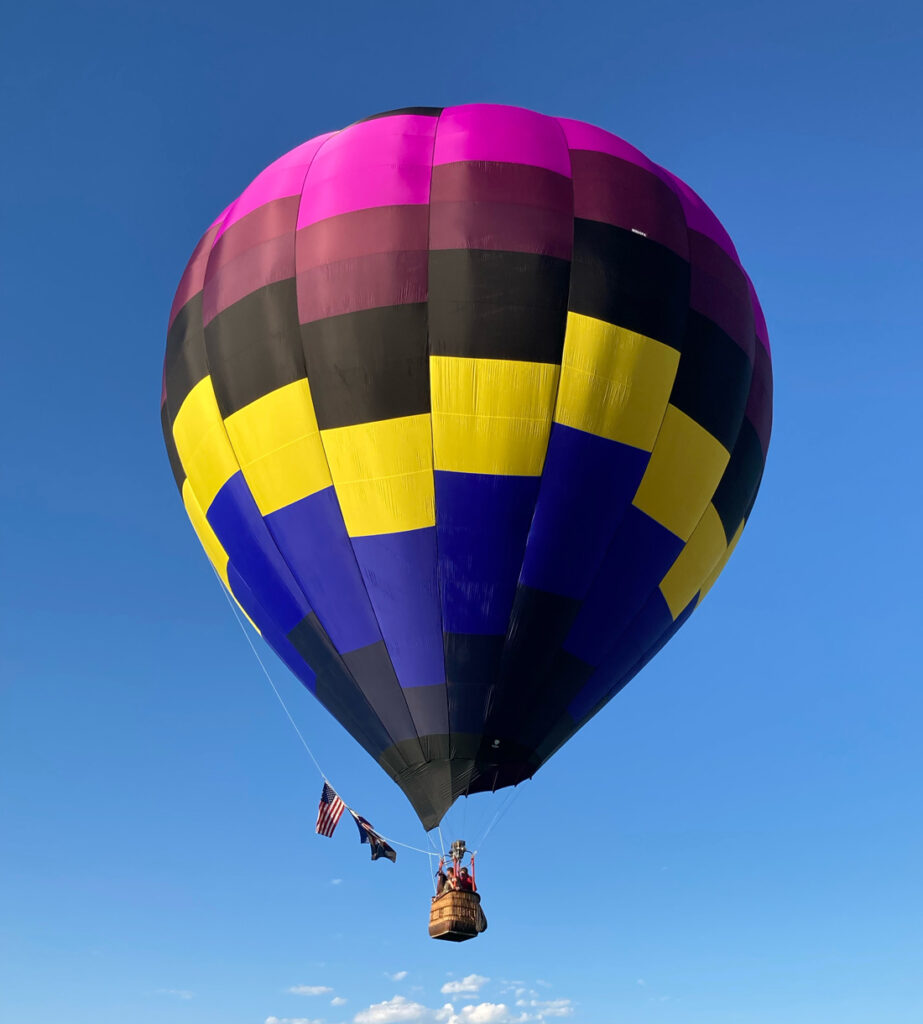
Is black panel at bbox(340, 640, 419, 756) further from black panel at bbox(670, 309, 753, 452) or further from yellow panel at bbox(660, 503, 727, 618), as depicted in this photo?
black panel at bbox(670, 309, 753, 452)

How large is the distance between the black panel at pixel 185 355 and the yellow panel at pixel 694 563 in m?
5.99

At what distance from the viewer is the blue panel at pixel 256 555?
13.1 m

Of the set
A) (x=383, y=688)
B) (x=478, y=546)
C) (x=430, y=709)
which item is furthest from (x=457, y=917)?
(x=478, y=546)

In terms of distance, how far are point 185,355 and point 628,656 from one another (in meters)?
6.44

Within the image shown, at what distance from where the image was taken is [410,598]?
12117 mm

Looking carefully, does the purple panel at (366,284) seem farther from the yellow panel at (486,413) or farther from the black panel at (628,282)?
the black panel at (628,282)

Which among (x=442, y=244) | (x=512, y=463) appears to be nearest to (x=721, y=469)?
(x=512, y=463)

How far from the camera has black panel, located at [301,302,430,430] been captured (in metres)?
12.0

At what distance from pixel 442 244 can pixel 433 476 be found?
8.23 ft

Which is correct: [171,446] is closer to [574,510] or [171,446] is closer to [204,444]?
[204,444]

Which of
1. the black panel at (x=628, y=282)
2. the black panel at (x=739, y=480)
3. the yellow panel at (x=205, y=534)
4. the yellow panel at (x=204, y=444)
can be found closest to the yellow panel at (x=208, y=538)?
the yellow panel at (x=205, y=534)

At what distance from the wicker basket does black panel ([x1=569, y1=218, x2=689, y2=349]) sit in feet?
20.4

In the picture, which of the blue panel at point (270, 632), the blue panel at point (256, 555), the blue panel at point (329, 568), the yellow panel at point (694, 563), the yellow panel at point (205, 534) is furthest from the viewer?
the yellow panel at point (205, 534)

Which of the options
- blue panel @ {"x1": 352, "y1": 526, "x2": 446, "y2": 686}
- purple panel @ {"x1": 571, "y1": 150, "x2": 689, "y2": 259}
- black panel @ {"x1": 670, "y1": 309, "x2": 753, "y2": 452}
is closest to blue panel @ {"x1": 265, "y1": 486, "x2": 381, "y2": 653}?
blue panel @ {"x1": 352, "y1": 526, "x2": 446, "y2": 686}
